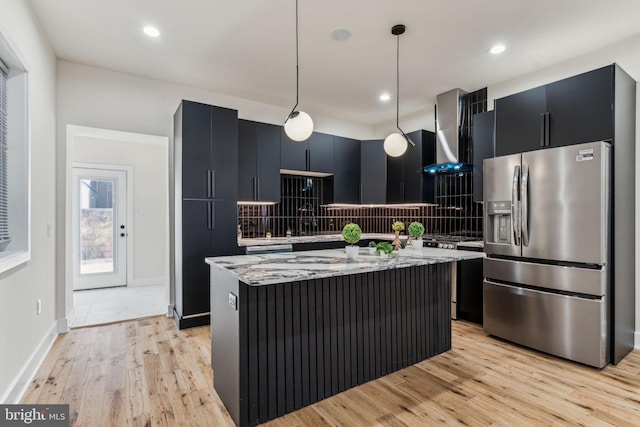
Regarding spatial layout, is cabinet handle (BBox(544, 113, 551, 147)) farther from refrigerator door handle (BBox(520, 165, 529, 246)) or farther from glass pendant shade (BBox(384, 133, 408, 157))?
glass pendant shade (BBox(384, 133, 408, 157))

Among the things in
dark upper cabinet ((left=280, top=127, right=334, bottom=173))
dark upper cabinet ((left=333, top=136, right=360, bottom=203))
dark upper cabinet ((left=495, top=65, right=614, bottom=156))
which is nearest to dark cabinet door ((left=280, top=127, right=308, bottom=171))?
dark upper cabinet ((left=280, top=127, right=334, bottom=173))

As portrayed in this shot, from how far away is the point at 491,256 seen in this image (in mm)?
3324

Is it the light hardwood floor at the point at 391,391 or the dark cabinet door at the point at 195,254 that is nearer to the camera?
the light hardwood floor at the point at 391,391

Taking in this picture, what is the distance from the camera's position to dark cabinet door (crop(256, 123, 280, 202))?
439 cm

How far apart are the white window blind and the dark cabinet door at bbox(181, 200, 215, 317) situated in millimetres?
1498

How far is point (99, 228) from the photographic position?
5520 mm

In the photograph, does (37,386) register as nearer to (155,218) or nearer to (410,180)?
(155,218)

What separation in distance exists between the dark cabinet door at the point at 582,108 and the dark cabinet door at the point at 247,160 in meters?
3.22

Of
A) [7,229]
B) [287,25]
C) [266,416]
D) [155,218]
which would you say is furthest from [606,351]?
[155,218]

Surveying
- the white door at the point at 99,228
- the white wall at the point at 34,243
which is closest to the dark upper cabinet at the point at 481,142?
the white wall at the point at 34,243

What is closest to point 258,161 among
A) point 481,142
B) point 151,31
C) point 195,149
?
point 195,149

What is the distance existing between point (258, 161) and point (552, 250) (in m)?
3.34

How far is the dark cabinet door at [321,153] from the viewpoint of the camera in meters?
4.90

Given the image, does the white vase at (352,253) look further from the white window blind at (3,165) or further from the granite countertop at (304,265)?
the white window blind at (3,165)
